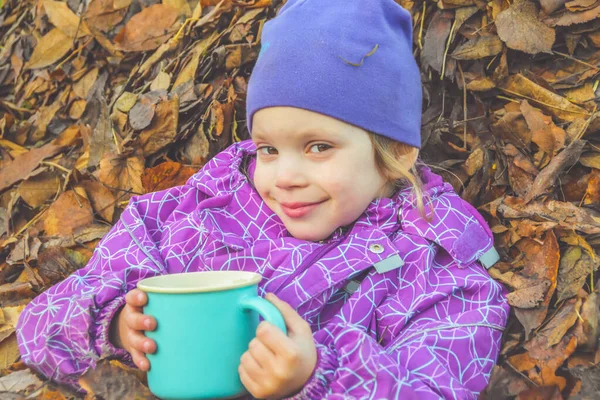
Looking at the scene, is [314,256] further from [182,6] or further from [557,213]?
[182,6]

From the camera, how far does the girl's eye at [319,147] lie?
212cm

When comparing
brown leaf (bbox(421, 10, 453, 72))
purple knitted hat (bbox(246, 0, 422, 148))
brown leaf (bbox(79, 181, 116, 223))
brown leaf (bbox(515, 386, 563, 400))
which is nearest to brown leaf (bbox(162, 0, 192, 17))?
brown leaf (bbox(79, 181, 116, 223))

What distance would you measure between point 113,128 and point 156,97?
0.80 feet

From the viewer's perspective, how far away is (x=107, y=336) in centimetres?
198

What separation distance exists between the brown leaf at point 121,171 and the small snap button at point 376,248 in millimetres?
1155

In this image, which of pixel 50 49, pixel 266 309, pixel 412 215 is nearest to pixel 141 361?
pixel 266 309

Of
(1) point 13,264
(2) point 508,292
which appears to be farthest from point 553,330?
(1) point 13,264

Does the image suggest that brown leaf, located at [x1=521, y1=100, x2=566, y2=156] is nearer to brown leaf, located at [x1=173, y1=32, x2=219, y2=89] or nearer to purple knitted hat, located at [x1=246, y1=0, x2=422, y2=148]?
purple knitted hat, located at [x1=246, y1=0, x2=422, y2=148]

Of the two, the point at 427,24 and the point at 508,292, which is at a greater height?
the point at 427,24

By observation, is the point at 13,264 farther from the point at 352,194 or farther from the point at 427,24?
the point at 427,24

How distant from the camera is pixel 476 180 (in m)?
2.52

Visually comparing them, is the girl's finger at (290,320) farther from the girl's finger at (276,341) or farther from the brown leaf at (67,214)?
the brown leaf at (67,214)

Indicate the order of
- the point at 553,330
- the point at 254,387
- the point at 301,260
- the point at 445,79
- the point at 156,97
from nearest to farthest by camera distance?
the point at 254,387 → the point at 553,330 → the point at 301,260 → the point at 445,79 → the point at 156,97

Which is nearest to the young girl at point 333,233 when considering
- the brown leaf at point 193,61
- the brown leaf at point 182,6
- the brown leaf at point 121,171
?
the brown leaf at point 121,171
